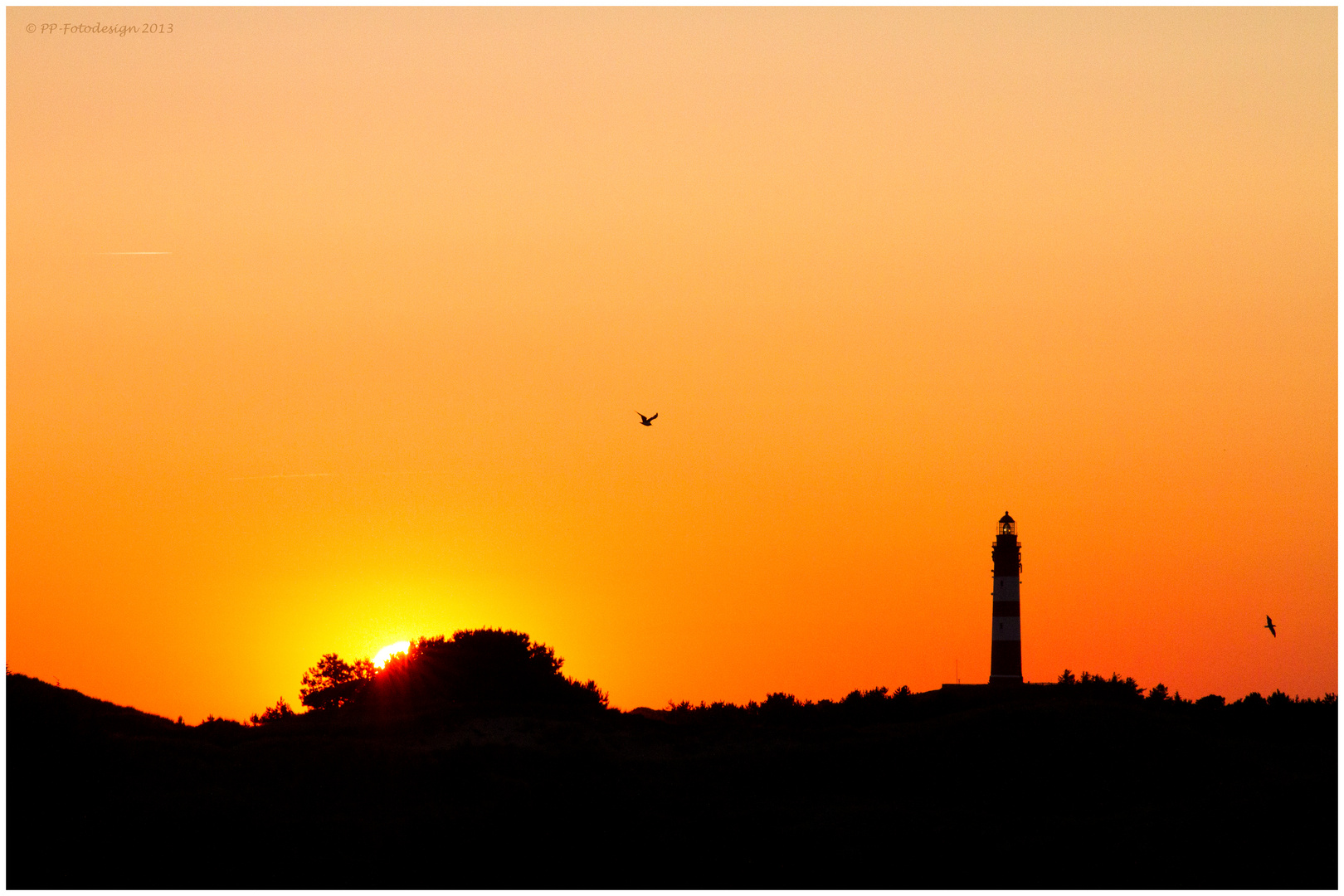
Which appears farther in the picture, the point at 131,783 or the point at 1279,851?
the point at 131,783

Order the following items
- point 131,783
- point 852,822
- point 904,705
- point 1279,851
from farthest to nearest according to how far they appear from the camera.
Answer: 1. point 904,705
2. point 131,783
3. point 852,822
4. point 1279,851

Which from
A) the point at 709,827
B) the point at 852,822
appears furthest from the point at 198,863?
the point at 852,822

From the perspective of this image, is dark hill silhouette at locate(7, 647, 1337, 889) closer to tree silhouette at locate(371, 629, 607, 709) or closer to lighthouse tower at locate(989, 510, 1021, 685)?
tree silhouette at locate(371, 629, 607, 709)

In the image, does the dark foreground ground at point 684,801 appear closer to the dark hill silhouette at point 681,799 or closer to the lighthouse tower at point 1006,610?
the dark hill silhouette at point 681,799

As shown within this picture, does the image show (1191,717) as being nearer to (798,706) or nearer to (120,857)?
(798,706)

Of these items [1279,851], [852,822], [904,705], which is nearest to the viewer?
[1279,851]

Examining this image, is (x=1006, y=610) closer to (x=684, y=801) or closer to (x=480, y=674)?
(x=480, y=674)

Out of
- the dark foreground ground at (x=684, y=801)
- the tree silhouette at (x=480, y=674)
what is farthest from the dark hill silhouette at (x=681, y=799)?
the tree silhouette at (x=480, y=674)
